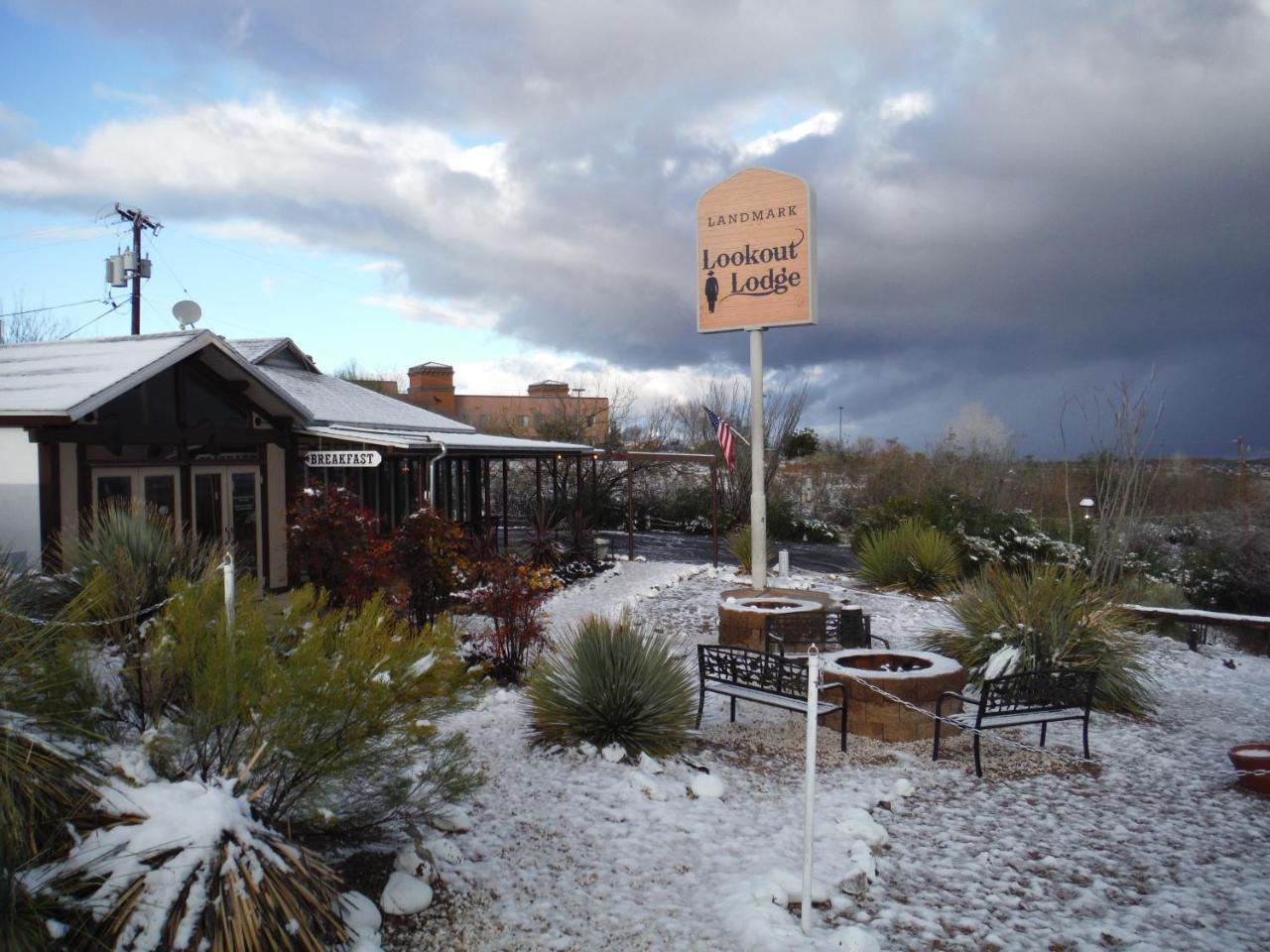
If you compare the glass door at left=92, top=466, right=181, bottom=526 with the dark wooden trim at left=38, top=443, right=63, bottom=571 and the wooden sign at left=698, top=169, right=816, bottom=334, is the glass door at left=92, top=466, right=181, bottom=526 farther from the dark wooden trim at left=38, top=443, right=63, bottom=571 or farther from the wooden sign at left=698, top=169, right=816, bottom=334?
the wooden sign at left=698, top=169, right=816, bottom=334

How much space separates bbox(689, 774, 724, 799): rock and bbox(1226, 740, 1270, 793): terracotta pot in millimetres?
3552

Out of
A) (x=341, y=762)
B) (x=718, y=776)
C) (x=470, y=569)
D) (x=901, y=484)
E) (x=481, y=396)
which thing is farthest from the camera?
(x=481, y=396)

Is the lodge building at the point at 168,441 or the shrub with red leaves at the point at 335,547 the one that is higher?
the lodge building at the point at 168,441

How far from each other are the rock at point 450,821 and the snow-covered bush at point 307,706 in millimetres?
272

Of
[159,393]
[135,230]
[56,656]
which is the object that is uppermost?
[135,230]

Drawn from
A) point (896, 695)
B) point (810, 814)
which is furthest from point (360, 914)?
point (896, 695)

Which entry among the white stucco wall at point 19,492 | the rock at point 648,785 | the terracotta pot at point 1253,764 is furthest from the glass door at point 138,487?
the terracotta pot at point 1253,764

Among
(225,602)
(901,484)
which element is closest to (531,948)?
(225,602)

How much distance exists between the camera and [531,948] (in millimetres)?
3691

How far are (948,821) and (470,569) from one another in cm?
677

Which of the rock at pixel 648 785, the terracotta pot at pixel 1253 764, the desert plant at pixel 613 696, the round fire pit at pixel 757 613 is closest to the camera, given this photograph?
the rock at pixel 648 785

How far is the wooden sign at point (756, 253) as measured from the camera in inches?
523

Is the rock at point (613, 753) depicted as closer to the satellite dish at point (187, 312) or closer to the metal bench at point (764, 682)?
the metal bench at point (764, 682)

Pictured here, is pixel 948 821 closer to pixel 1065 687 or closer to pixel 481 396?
pixel 1065 687
